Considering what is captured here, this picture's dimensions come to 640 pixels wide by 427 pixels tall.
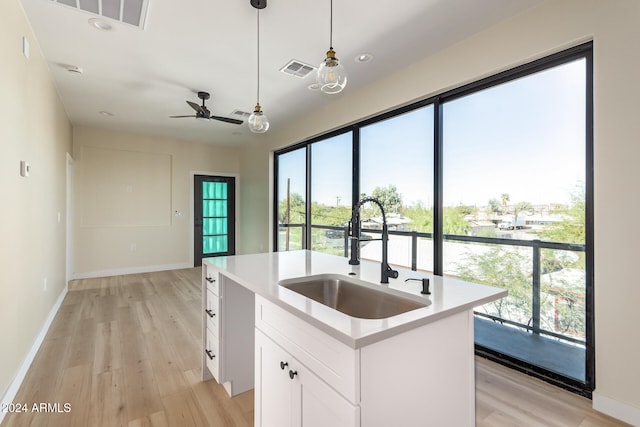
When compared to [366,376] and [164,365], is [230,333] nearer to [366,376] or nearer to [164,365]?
[164,365]

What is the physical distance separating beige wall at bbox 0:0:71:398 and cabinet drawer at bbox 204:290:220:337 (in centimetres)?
118

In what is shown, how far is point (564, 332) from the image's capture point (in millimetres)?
2172

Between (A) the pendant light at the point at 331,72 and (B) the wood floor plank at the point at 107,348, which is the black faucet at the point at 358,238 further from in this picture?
(B) the wood floor plank at the point at 107,348

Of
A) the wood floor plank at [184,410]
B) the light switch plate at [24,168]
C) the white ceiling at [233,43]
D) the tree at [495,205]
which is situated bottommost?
the wood floor plank at [184,410]

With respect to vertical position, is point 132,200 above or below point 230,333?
above

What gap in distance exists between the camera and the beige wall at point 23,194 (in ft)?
6.27

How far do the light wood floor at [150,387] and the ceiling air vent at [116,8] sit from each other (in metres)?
2.67

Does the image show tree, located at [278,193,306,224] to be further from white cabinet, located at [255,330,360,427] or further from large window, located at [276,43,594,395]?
white cabinet, located at [255,330,360,427]

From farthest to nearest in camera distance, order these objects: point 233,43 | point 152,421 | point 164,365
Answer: point 233,43 < point 164,365 < point 152,421

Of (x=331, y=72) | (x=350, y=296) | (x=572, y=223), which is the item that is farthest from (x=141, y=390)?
(x=572, y=223)

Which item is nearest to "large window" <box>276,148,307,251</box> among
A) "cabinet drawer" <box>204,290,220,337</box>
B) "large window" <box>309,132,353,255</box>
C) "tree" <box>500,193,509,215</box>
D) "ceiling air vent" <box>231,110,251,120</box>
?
"large window" <box>309,132,353,255</box>

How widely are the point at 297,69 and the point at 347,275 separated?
237 centimetres

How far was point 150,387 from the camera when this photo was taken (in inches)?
83.2

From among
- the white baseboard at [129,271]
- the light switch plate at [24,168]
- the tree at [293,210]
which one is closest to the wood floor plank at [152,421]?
the light switch plate at [24,168]
